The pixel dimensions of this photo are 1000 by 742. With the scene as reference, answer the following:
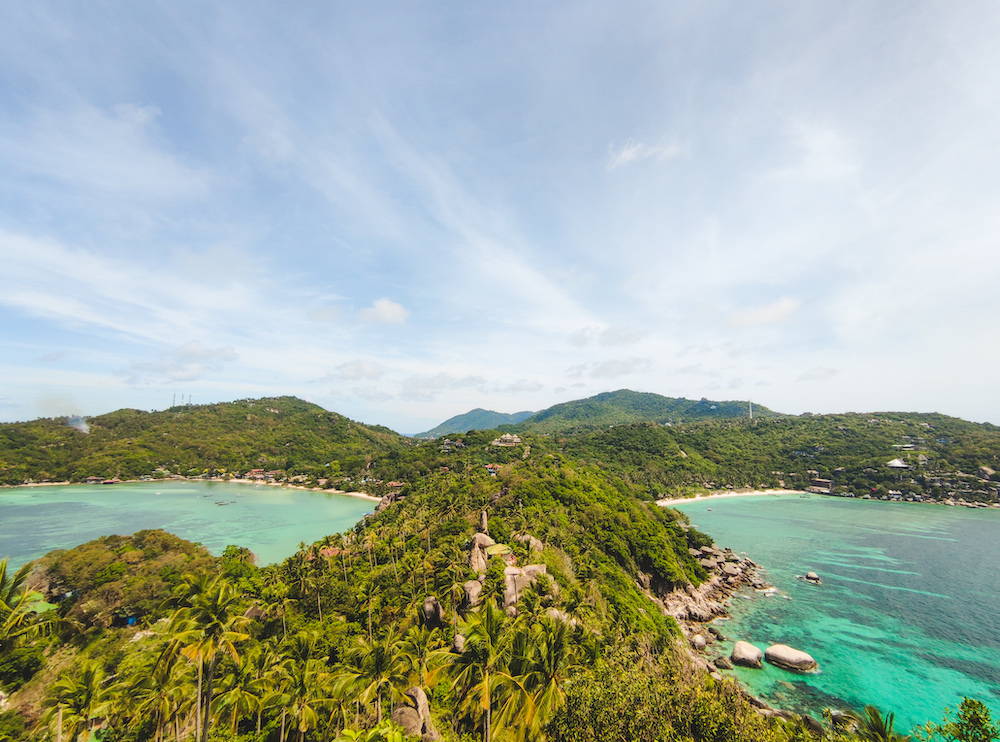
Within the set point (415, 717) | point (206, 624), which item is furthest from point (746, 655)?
point (206, 624)

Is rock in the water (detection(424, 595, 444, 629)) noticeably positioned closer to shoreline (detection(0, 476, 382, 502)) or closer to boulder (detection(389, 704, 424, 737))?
boulder (detection(389, 704, 424, 737))

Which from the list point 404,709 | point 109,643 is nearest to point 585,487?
point 404,709

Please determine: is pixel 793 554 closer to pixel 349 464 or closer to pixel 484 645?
pixel 484 645

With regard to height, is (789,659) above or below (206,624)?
below

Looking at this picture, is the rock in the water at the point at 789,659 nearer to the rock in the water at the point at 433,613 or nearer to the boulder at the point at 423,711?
the rock in the water at the point at 433,613

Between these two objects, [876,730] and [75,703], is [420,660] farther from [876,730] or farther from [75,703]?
[876,730]

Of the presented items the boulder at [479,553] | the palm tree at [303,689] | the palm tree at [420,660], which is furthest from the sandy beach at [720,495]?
the palm tree at [303,689]
